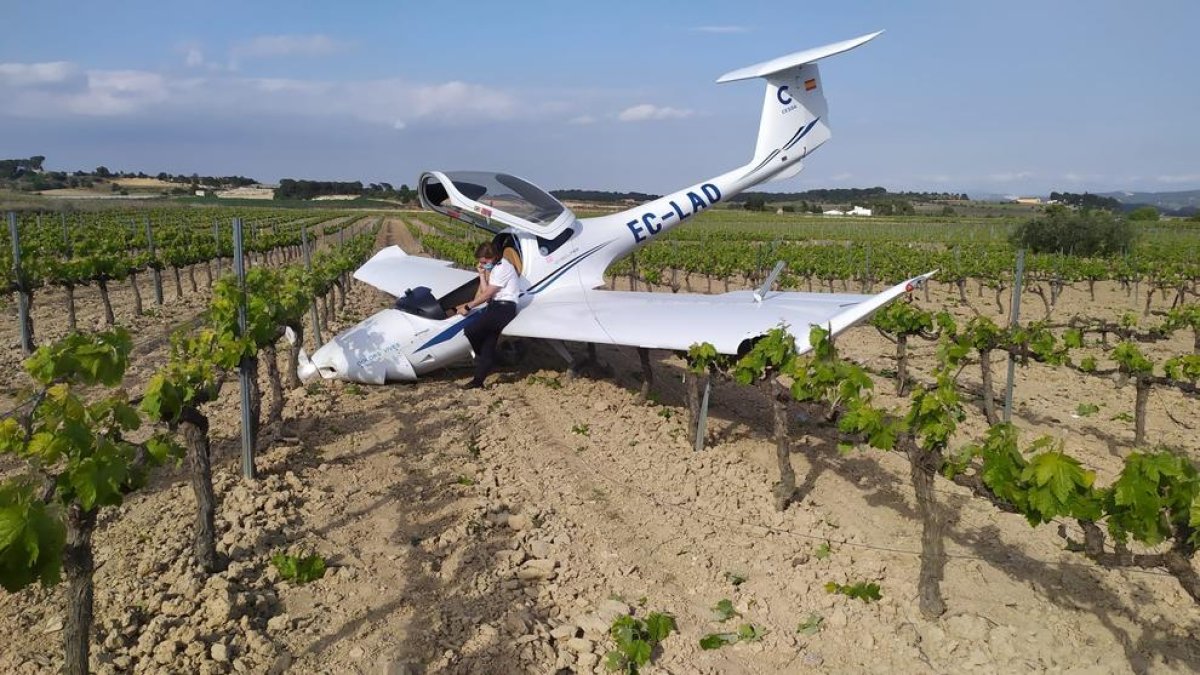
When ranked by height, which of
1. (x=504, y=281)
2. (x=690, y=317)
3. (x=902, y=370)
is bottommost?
(x=902, y=370)

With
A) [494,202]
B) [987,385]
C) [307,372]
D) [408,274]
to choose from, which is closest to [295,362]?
[307,372]

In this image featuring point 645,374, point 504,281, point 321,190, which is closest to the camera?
point 645,374

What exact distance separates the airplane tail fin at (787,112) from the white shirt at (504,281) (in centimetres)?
638

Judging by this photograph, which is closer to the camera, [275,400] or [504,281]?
[275,400]

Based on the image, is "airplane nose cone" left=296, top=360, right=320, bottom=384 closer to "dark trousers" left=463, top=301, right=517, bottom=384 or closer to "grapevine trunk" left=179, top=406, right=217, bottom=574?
"dark trousers" left=463, top=301, right=517, bottom=384

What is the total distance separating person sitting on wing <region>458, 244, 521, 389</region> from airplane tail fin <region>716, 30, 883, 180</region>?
21.3 ft

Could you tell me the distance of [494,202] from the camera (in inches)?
429

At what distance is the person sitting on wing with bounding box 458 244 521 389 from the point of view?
33.7ft

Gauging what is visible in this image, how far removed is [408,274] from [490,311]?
15.3 feet

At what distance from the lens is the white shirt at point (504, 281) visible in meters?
10.3

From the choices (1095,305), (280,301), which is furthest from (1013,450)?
(1095,305)

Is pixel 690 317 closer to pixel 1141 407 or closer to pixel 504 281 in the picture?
pixel 504 281

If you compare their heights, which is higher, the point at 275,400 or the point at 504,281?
the point at 504,281

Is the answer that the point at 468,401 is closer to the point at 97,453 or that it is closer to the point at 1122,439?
the point at 97,453
